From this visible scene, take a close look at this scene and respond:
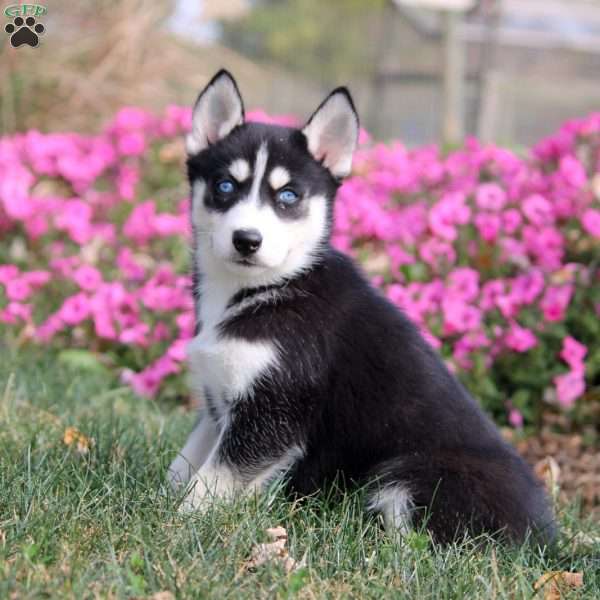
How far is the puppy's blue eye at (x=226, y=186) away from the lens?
11.5 ft

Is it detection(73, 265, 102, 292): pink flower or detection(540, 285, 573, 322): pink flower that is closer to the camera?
detection(540, 285, 573, 322): pink flower

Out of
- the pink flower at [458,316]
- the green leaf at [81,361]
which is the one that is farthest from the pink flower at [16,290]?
the pink flower at [458,316]

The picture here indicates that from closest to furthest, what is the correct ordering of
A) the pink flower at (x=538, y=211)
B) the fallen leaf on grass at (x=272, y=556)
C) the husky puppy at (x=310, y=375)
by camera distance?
the fallen leaf on grass at (x=272, y=556), the husky puppy at (x=310, y=375), the pink flower at (x=538, y=211)

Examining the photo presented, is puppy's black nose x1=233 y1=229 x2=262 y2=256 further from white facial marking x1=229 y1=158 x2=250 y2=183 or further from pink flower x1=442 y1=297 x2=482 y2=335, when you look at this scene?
pink flower x1=442 y1=297 x2=482 y2=335

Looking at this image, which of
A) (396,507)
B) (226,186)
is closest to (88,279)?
(226,186)

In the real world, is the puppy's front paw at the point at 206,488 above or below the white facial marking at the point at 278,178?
below

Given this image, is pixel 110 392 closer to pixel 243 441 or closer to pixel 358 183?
pixel 243 441

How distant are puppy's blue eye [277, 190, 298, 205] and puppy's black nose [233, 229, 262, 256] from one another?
0.26 m

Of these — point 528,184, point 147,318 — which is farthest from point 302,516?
point 528,184

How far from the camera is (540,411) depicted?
214 inches

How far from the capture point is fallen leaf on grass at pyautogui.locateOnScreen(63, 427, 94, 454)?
12.4ft

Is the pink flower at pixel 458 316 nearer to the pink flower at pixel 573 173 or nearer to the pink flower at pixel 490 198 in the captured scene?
the pink flower at pixel 490 198

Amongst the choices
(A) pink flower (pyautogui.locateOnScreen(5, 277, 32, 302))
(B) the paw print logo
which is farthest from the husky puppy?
(A) pink flower (pyautogui.locateOnScreen(5, 277, 32, 302))

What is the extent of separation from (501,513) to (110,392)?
2.68 m
